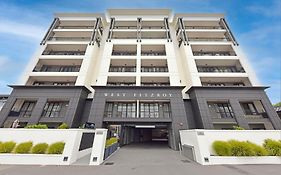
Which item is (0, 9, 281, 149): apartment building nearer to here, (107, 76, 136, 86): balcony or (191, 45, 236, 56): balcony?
(107, 76, 136, 86): balcony

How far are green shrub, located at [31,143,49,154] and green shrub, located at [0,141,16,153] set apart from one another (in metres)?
1.70

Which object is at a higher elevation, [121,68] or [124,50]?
[124,50]

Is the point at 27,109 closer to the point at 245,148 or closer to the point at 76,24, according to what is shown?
the point at 76,24

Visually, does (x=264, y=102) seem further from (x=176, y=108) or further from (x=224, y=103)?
(x=176, y=108)

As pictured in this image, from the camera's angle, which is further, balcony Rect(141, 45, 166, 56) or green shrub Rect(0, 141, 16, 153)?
balcony Rect(141, 45, 166, 56)

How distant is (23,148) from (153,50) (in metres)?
23.7

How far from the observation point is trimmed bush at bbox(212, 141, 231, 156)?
9484 millimetres

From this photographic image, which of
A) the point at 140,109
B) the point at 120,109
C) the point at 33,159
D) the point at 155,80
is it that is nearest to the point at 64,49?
the point at 120,109

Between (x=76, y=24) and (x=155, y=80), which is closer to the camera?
(x=155, y=80)

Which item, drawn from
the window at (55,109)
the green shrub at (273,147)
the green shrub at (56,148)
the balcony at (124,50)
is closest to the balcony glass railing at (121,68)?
the balcony at (124,50)

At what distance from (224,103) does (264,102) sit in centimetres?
489

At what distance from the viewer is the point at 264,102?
18.1 metres

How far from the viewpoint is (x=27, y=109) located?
19.5m

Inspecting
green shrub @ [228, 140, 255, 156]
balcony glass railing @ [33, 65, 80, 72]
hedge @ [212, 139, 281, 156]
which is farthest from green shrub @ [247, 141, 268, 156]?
balcony glass railing @ [33, 65, 80, 72]
